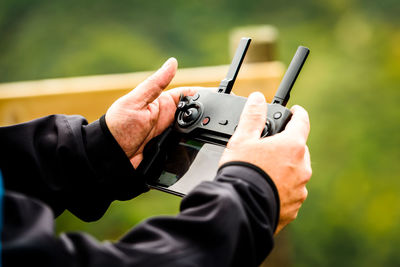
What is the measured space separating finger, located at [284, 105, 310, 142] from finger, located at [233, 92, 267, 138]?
5 cm

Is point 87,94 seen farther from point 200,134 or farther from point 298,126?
point 298,126

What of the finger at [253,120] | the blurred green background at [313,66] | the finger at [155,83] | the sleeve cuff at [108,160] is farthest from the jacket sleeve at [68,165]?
the blurred green background at [313,66]

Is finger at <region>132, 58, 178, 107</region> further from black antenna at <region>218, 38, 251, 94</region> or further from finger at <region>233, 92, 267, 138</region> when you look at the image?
finger at <region>233, 92, 267, 138</region>

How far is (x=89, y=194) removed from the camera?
1.13 m

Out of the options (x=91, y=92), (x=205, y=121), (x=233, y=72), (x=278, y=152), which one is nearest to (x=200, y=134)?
(x=205, y=121)

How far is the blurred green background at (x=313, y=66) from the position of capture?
3.55 m

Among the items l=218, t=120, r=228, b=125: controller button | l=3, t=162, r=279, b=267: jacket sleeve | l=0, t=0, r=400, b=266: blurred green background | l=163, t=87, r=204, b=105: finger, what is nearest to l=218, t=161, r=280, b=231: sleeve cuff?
l=3, t=162, r=279, b=267: jacket sleeve

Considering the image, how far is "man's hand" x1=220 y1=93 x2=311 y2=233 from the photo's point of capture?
855mm

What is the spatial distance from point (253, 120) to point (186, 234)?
0.92ft

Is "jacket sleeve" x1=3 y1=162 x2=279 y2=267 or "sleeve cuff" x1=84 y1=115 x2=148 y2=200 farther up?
"jacket sleeve" x1=3 y1=162 x2=279 y2=267

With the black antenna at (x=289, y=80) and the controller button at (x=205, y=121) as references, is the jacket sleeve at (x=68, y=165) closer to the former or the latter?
the controller button at (x=205, y=121)

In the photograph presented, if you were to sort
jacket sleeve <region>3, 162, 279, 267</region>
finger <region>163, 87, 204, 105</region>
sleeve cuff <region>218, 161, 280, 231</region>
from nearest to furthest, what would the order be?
jacket sleeve <region>3, 162, 279, 267</region>
sleeve cuff <region>218, 161, 280, 231</region>
finger <region>163, 87, 204, 105</region>

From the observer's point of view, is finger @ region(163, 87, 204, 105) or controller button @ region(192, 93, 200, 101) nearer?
controller button @ region(192, 93, 200, 101)

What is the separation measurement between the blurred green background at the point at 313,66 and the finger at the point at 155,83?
2.39 meters
